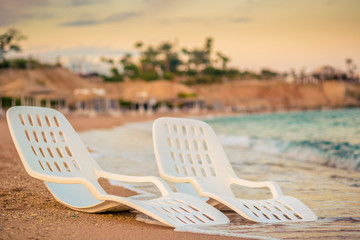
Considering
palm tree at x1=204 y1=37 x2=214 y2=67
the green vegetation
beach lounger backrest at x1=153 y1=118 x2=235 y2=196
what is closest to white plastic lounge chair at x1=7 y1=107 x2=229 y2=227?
beach lounger backrest at x1=153 y1=118 x2=235 y2=196

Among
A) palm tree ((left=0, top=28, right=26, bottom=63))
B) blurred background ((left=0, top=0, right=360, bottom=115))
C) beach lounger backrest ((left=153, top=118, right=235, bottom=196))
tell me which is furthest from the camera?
blurred background ((left=0, top=0, right=360, bottom=115))

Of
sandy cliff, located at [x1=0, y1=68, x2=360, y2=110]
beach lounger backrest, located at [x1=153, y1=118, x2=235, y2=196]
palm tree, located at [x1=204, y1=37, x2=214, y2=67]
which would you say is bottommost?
sandy cliff, located at [x1=0, y1=68, x2=360, y2=110]

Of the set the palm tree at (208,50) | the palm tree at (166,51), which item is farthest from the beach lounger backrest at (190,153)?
the palm tree at (208,50)

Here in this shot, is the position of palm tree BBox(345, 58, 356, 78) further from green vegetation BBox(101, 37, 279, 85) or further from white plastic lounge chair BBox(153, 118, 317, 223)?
white plastic lounge chair BBox(153, 118, 317, 223)

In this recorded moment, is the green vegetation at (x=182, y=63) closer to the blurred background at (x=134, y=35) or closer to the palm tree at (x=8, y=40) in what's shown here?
the blurred background at (x=134, y=35)

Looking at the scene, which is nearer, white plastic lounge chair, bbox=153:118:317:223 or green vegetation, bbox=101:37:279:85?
white plastic lounge chair, bbox=153:118:317:223

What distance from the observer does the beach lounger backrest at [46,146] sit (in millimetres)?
3742

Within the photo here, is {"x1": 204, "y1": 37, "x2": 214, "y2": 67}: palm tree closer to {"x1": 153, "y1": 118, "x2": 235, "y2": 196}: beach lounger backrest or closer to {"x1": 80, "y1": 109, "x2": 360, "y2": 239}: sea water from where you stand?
{"x1": 80, "y1": 109, "x2": 360, "y2": 239}: sea water

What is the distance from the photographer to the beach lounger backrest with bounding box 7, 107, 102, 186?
12.3ft

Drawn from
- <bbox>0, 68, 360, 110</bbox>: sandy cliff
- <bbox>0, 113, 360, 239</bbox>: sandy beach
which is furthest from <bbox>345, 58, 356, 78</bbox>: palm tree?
<bbox>0, 113, 360, 239</bbox>: sandy beach

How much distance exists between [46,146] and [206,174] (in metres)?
1.47

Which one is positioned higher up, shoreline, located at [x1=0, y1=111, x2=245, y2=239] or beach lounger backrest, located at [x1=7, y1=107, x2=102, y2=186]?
beach lounger backrest, located at [x1=7, y1=107, x2=102, y2=186]

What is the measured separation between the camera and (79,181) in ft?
11.7

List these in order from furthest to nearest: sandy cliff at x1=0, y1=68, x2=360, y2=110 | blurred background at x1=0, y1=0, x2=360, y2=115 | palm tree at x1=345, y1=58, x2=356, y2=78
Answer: palm tree at x1=345, y1=58, x2=356, y2=78, sandy cliff at x1=0, y1=68, x2=360, y2=110, blurred background at x1=0, y1=0, x2=360, y2=115
